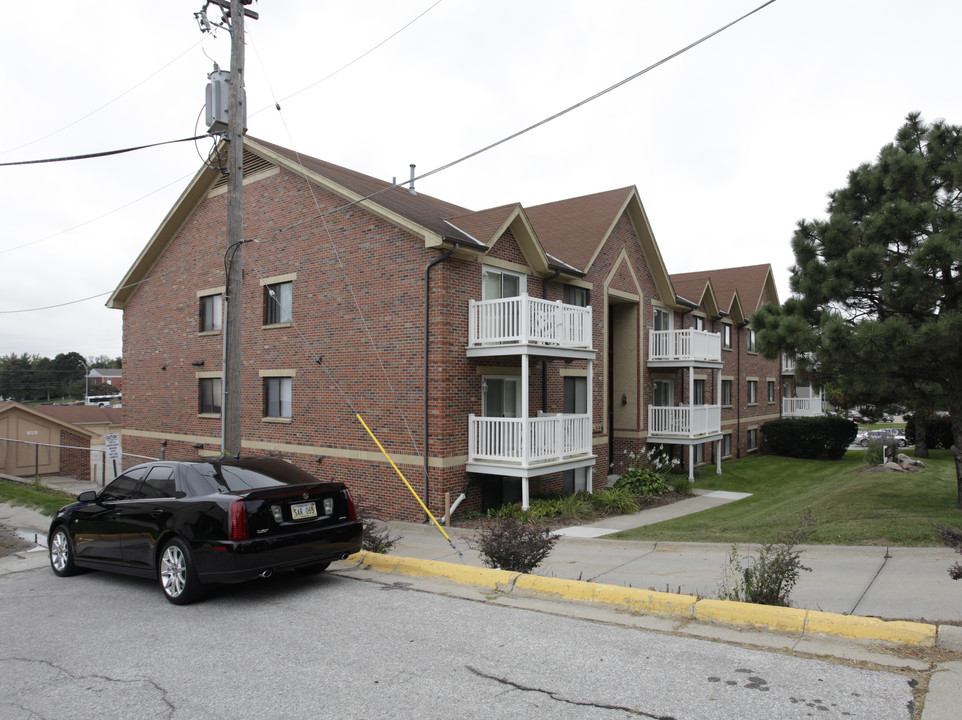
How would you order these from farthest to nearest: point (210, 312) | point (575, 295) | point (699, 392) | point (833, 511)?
point (699, 392) < point (210, 312) < point (575, 295) < point (833, 511)

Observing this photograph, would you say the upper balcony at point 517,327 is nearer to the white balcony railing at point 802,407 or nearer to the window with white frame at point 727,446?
the window with white frame at point 727,446

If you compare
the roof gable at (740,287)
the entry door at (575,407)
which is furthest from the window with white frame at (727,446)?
the entry door at (575,407)

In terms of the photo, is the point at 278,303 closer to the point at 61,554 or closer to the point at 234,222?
the point at 234,222

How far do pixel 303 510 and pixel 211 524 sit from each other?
0.93m

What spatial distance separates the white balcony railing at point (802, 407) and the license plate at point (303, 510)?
117 ft

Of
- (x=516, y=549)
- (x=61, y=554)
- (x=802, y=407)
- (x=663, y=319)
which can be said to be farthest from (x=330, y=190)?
(x=802, y=407)

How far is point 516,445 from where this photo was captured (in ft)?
48.1

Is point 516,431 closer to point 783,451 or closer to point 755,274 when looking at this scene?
point 783,451

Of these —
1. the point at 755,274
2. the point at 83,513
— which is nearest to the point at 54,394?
the point at 755,274

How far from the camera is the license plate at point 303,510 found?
740 centimetres

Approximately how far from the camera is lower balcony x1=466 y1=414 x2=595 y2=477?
1448 cm

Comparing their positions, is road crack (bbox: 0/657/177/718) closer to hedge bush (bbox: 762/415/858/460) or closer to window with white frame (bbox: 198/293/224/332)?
window with white frame (bbox: 198/293/224/332)

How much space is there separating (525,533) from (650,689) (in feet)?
11.5

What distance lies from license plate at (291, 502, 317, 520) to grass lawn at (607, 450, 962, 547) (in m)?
6.00
